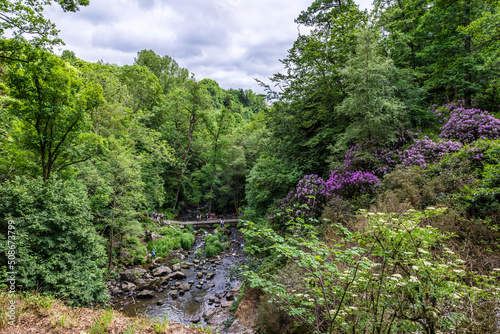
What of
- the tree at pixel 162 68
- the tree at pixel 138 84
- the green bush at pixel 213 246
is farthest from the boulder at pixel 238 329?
the tree at pixel 162 68

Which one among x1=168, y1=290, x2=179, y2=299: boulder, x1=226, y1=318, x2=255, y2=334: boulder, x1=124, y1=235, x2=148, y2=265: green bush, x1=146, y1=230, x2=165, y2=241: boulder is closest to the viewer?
x1=226, y1=318, x2=255, y2=334: boulder

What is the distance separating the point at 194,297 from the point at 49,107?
1052 centimetres

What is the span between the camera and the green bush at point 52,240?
5.59 m

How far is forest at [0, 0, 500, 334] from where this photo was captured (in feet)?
8.56

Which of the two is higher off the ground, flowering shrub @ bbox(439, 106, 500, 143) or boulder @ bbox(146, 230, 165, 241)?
flowering shrub @ bbox(439, 106, 500, 143)

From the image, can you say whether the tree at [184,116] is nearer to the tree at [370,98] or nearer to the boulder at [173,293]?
the boulder at [173,293]

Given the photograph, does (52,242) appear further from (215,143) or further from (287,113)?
(215,143)

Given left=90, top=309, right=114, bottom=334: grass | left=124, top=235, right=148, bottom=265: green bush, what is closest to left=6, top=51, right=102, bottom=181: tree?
left=90, top=309, right=114, bottom=334: grass

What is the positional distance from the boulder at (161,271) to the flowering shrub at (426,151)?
1374 cm

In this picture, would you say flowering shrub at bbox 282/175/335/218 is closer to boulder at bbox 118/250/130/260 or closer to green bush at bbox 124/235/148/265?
green bush at bbox 124/235/148/265

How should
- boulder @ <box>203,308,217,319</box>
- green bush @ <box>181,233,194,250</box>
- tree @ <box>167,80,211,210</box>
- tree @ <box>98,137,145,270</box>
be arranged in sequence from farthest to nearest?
tree @ <box>167,80,211,210</box>, green bush @ <box>181,233,194,250</box>, tree @ <box>98,137,145,270</box>, boulder @ <box>203,308,217,319</box>

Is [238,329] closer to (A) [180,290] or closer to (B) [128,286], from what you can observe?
(A) [180,290]

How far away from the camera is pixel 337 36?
10539mm

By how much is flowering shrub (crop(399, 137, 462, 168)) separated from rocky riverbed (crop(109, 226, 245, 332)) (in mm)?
8068
